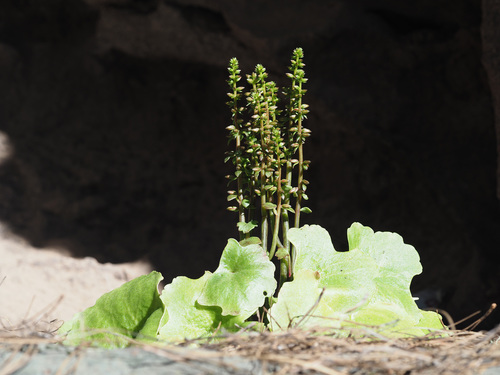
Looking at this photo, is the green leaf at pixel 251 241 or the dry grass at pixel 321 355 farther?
the green leaf at pixel 251 241

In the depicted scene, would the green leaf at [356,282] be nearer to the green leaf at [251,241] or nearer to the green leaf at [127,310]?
the green leaf at [251,241]

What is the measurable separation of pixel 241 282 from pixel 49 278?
6.32 feet

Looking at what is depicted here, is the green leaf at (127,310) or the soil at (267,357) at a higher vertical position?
the green leaf at (127,310)

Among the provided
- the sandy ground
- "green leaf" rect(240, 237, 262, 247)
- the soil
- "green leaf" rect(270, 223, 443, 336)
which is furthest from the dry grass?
the sandy ground

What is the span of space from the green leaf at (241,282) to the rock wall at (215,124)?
5.75 feet

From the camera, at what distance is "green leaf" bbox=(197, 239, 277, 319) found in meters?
1.12

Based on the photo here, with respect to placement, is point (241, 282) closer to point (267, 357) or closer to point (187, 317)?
point (187, 317)

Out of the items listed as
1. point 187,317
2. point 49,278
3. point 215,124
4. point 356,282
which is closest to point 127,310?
point 187,317

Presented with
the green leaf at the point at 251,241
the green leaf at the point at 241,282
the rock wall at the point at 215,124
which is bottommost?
the green leaf at the point at 241,282

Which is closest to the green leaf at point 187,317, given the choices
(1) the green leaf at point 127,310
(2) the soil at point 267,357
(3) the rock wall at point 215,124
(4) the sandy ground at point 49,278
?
(1) the green leaf at point 127,310

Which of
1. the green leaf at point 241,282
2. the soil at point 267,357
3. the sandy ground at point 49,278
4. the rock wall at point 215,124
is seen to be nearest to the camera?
the soil at point 267,357

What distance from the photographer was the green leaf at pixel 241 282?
1.12m

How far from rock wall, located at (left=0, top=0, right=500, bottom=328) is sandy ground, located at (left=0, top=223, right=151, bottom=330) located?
14cm

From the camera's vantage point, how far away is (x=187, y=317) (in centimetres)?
119
